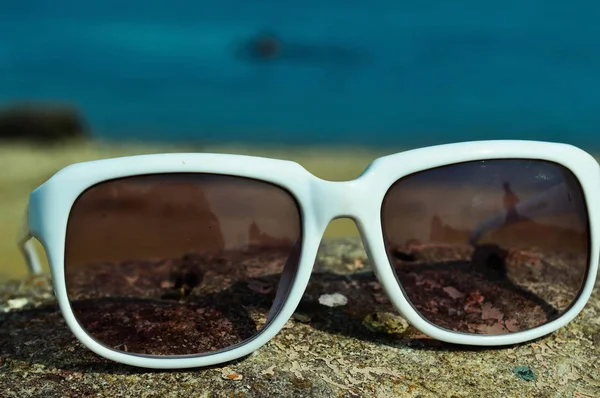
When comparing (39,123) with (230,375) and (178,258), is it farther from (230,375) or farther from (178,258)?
(230,375)

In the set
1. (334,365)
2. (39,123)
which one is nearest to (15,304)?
(334,365)

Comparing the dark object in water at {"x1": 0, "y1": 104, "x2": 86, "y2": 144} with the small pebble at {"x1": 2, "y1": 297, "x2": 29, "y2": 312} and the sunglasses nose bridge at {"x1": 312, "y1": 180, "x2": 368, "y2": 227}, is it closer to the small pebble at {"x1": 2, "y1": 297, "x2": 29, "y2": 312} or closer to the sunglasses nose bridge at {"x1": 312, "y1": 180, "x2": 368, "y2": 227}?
the small pebble at {"x1": 2, "y1": 297, "x2": 29, "y2": 312}

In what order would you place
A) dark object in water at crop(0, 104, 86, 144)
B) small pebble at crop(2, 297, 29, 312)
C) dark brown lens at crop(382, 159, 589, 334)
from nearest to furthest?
dark brown lens at crop(382, 159, 589, 334) → small pebble at crop(2, 297, 29, 312) → dark object in water at crop(0, 104, 86, 144)

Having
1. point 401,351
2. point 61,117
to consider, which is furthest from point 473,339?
point 61,117

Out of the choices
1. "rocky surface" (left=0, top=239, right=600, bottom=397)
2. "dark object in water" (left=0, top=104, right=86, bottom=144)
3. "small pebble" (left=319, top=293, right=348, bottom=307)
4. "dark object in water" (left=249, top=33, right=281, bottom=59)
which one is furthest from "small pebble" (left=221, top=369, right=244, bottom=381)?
"dark object in water" (left=249, top=33, right=281, bottom=59)

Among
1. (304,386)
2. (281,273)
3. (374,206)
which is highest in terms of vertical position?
(374,206)

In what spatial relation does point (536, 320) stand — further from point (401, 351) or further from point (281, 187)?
point (281, 187)
